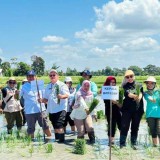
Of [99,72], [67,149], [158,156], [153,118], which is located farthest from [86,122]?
[99,72]

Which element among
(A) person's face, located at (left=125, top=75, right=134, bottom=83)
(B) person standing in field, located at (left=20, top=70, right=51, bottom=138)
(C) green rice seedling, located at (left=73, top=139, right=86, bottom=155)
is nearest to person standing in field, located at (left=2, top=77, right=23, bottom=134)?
(B) person standing in field, located at (left=20, top=70, right=51, bottom=138)

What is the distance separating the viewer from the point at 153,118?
8.48 metres

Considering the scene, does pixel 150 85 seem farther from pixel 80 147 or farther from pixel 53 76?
pixel 53 76

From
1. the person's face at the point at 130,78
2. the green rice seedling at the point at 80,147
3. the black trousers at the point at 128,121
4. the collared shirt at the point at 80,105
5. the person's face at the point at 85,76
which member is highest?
the person's face at the point at 85,76

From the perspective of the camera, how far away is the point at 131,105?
850 centimetres

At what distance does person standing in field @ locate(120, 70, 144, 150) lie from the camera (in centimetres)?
830

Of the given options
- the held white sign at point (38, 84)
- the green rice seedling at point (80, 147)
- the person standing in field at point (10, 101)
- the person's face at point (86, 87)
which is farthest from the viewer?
the person standing in field at point (10, 101)

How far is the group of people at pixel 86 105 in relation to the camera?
8.44 meters

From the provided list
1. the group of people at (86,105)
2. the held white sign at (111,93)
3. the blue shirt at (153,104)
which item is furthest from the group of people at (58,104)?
the held white sign at (111,93)

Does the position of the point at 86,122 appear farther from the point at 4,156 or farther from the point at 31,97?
the point at 4,156

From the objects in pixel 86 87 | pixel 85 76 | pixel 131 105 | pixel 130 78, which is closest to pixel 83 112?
pixel 86 87

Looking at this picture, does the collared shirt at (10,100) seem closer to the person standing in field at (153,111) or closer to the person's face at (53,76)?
the person's face at (53,76)

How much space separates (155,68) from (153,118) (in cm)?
14419

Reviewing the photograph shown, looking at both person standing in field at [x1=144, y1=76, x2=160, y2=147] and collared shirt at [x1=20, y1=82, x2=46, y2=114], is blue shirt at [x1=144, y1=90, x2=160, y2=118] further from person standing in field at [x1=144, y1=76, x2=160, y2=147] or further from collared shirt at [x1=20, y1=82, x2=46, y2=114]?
collared shirt at [x1=20, y1=82, x2=46, y2=114]
